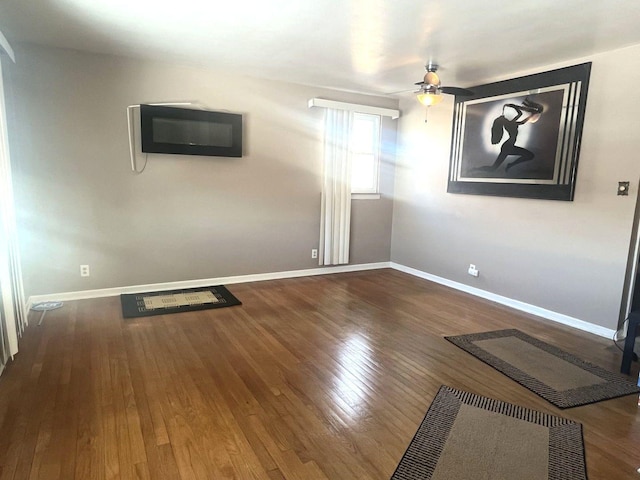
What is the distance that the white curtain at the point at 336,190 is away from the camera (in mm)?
5230

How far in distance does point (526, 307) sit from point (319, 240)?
104 inches

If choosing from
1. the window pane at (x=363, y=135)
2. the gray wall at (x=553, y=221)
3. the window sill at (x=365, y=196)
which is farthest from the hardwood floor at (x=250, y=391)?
the window pane at (x=363, y=135)

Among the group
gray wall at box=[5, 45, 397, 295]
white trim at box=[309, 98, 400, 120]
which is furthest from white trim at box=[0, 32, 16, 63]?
white trim at box=[309, 98, 400, 120]

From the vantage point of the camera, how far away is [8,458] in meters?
1.79

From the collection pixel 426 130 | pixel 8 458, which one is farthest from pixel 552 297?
pixel 8 458

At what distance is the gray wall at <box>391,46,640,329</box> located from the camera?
339cm

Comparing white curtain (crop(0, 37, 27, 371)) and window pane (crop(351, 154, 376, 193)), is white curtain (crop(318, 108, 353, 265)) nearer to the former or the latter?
window pane (crop(351, 154, 376, 193))

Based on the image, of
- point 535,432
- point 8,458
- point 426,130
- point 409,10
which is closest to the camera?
point 8,458

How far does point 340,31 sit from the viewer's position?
313 cm

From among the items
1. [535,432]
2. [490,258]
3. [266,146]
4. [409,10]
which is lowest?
[535,432]

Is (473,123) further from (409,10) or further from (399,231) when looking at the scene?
(409,10)

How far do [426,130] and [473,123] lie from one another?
0.81 m

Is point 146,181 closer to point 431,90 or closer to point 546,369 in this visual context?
point 431,90

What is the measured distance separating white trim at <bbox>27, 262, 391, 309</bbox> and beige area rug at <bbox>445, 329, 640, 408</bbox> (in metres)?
2.47
